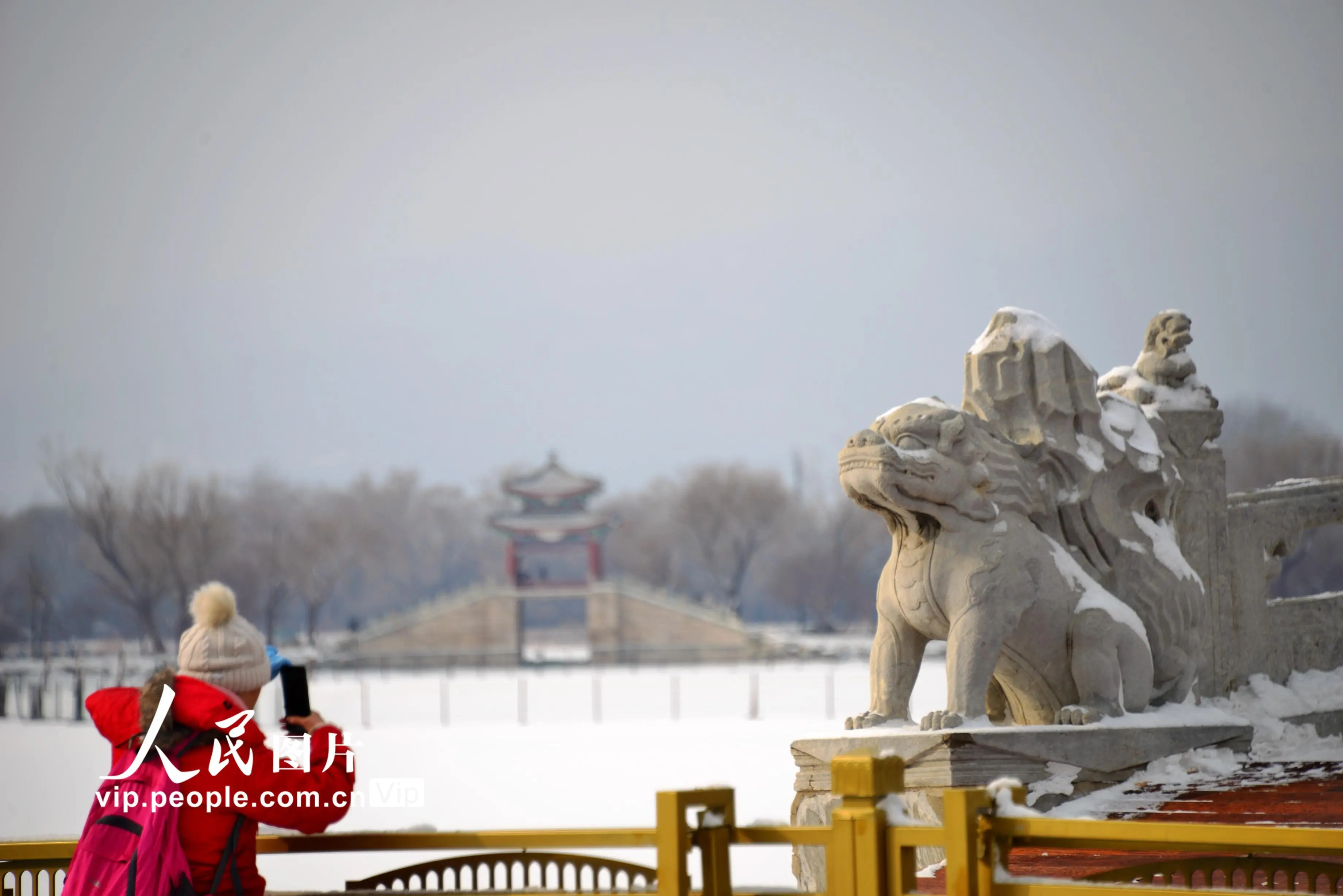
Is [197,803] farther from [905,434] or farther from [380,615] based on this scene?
[380,615]

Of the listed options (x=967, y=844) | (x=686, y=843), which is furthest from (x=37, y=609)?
(x=967, y=844)

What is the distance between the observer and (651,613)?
48.7 metres

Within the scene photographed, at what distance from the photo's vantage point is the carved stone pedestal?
16.3 feet

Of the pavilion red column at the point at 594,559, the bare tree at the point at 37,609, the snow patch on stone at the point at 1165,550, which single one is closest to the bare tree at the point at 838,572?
the pavilion red column at the point at 594,559

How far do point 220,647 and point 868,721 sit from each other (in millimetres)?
2702

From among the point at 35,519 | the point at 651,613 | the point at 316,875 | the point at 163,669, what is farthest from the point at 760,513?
the point at 163,669

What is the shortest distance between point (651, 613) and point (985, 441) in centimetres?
4349

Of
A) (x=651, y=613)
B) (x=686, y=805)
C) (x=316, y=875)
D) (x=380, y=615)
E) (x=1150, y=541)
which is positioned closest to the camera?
(x=686, y=805)

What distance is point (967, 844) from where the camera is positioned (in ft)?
9.41

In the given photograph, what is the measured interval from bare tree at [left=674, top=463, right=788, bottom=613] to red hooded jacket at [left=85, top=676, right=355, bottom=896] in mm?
60696

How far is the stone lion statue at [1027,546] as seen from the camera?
529 cm

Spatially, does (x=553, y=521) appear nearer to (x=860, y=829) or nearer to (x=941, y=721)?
(x=941, y=721)

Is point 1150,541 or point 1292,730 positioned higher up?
point 1150,541

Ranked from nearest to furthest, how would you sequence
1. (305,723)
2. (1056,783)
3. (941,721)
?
(305,723) < (941,721) < (1056,783)
